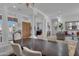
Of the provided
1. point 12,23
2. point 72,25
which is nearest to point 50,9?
point 72,25

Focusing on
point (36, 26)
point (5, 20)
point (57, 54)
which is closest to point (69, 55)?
point (57, 54)

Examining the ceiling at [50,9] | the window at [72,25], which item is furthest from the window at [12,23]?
the window at [72,25]

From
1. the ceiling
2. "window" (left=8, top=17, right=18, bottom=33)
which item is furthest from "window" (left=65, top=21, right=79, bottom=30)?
"window" (left=8, top=17, right=18, bottom=33)

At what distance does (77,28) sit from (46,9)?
0.86 meters

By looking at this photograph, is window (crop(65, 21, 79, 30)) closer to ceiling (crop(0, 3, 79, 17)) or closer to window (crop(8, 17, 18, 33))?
ceiling (crop(0, 3, 79, 17))

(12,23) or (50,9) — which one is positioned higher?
(50,9)

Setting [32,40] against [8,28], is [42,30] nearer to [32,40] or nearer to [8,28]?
[32,40]

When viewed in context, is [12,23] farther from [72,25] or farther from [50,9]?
[72,25]

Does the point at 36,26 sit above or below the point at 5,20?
below

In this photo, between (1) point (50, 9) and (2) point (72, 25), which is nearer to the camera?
(2) point (72, 25)

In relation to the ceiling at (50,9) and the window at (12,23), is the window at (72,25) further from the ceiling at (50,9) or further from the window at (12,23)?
the window at (12,23)

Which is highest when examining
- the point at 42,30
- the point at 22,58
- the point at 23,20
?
the point at 23,20

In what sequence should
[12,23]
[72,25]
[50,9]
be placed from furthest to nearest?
[12,23]
[50,9]
[72,25]

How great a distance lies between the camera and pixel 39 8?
2719 mm
